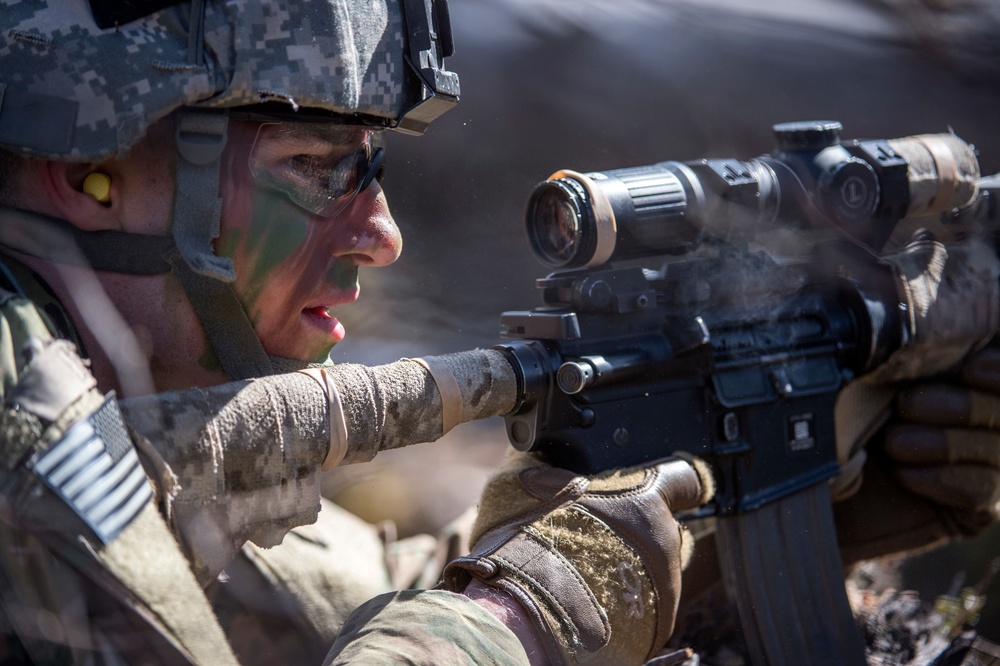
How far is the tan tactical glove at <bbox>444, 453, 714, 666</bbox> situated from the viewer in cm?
156

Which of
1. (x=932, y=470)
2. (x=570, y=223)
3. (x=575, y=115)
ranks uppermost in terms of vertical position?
(x=570, y=223)

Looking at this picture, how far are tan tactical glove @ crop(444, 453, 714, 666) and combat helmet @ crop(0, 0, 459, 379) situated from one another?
0.52 m

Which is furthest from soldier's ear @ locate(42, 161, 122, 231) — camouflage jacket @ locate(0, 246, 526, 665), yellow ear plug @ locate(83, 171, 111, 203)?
camouflage jacket @ locate(0, 246, 526, 665)

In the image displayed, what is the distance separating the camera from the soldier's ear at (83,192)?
4.72ft

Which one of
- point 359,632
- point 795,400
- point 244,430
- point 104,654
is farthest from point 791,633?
point 104,654

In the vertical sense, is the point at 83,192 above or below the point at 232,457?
above

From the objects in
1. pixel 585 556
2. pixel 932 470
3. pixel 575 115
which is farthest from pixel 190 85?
pixel 575 115

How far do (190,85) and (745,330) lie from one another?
1282 millimetres

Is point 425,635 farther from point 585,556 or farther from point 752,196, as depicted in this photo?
point 752,196

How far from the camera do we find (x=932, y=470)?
2.46 metres

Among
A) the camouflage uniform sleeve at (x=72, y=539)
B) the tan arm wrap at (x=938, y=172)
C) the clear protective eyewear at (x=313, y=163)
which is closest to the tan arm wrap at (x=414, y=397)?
the clear protective eyewear at (x=313, y=163)

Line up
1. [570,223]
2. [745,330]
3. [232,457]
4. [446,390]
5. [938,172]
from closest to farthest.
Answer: [232,457] → [446,390] → [570,223] → [745,330] → [938,172]

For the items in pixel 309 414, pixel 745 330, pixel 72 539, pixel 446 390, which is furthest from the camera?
pixel 745 330

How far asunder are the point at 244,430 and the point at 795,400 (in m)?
1.36
